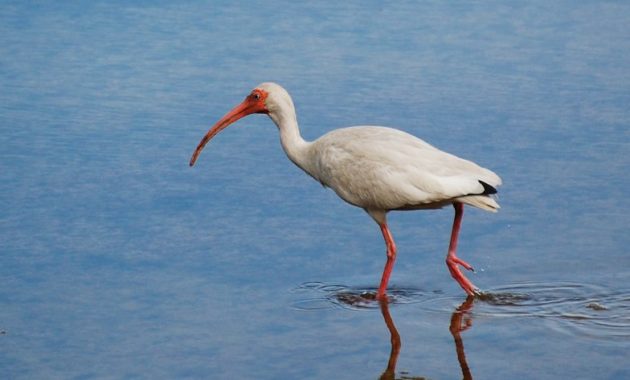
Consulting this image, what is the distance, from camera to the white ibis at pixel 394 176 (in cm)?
818

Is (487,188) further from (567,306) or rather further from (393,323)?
(393,323)

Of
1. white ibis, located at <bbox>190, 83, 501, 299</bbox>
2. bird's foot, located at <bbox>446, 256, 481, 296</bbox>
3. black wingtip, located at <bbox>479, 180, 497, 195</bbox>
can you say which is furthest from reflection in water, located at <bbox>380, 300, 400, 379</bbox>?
black wingtip, located at <bbox>479, 180, 497, 195</bbox>

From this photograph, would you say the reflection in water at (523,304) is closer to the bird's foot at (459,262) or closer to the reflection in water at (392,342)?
the reflection in water at (392,342)

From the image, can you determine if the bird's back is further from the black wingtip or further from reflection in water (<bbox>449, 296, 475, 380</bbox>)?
reflection in water (<bbox>449, 296, 475, 380</bbox>)

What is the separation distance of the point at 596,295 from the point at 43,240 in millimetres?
3686

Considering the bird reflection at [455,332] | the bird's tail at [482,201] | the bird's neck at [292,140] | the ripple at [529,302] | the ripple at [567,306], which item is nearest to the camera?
the bird reflection at [455,332]

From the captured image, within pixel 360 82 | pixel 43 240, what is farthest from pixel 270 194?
pixel 360 82

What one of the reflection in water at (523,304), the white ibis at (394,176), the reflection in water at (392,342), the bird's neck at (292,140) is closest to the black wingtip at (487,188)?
the white ibis at (394,176)

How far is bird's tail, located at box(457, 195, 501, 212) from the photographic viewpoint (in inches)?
319

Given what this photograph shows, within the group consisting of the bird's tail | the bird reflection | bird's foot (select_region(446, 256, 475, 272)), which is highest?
the bird's tail

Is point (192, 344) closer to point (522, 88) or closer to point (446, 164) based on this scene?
point (446, 164)

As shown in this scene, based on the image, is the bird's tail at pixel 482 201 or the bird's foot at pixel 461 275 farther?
the bird's foot at pixel 461 275

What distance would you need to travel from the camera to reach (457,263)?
839cm

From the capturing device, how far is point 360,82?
1249 cm
